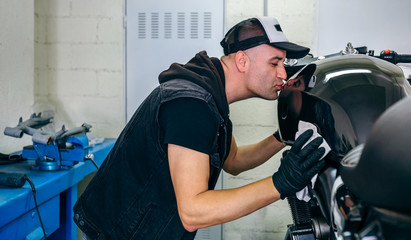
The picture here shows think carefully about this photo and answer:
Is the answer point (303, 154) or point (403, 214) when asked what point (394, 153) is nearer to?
point (403, 214)

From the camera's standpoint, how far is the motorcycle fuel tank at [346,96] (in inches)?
26.4

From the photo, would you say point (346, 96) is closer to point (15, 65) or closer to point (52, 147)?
point (52, 147)

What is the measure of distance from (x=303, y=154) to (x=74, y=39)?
206 centimetres

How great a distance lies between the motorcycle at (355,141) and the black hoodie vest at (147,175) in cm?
24

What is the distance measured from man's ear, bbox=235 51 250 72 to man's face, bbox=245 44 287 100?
15 millimetres

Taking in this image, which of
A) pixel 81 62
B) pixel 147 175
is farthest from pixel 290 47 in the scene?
pixel 81 62

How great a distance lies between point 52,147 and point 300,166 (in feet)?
3.55

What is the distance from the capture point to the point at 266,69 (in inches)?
49.7

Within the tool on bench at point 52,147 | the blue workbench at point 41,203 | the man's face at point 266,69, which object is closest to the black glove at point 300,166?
the man's face at point 266,69

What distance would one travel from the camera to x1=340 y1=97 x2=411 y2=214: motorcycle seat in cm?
32

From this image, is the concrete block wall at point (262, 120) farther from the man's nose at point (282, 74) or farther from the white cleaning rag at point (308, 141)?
the white cleaning rag at point (308, 141)

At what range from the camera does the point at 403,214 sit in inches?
14.1

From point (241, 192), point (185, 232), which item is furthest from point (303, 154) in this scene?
point (185, 232)

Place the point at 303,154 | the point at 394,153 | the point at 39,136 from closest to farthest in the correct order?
the point at 394,153 → the point at 303,154 → the point at 39,136
